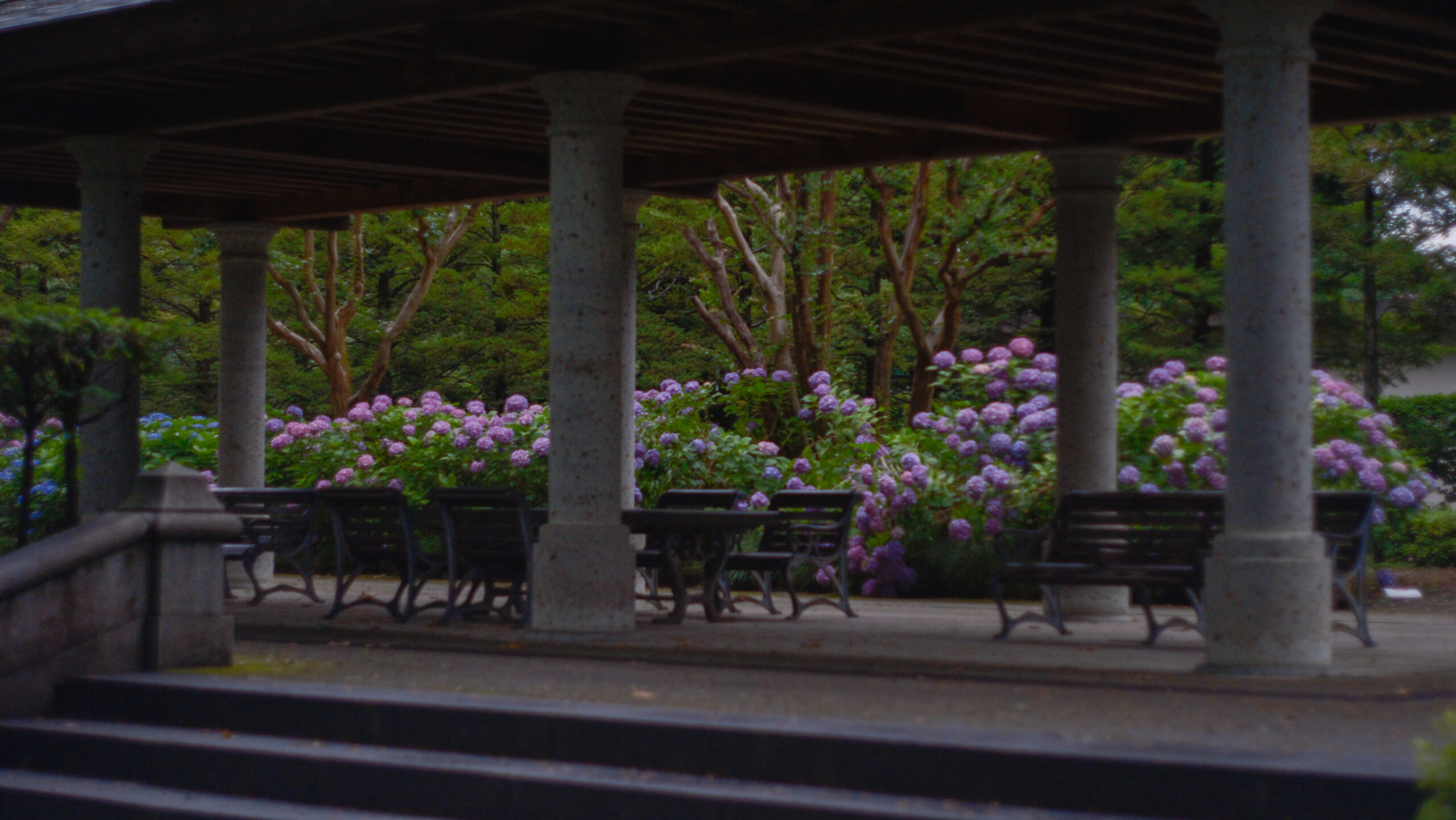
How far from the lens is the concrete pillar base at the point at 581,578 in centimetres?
1018

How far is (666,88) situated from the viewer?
1080 cm

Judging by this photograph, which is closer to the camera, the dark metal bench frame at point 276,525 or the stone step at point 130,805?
the stone step at point 130,805

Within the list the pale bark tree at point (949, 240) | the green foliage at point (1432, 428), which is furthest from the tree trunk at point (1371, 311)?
the pale bark tree at point (949, 240)

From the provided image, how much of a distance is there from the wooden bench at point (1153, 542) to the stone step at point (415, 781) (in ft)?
14.3

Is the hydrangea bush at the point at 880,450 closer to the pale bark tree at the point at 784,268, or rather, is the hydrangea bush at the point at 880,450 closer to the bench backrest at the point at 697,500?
the bench backrest at the point at 697,500

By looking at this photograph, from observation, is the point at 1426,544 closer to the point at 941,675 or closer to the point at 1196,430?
the point at 1196,430

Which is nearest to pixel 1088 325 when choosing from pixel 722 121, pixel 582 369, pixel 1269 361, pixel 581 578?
pixel 722 121

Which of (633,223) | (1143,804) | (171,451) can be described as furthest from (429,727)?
(171,451)

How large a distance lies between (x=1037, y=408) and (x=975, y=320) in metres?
16.0

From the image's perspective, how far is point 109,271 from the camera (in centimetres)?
1246

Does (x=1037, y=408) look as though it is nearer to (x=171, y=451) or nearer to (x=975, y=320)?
(x=171, y=451)

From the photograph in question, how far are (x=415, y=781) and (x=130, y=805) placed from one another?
127 cm

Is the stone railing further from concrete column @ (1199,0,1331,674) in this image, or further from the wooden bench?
concrete column @ (1199,0,1331,674)

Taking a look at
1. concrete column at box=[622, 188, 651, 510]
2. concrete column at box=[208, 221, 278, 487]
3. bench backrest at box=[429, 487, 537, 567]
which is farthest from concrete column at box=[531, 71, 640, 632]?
concrete column at box=[208, 221, 278, 487]
